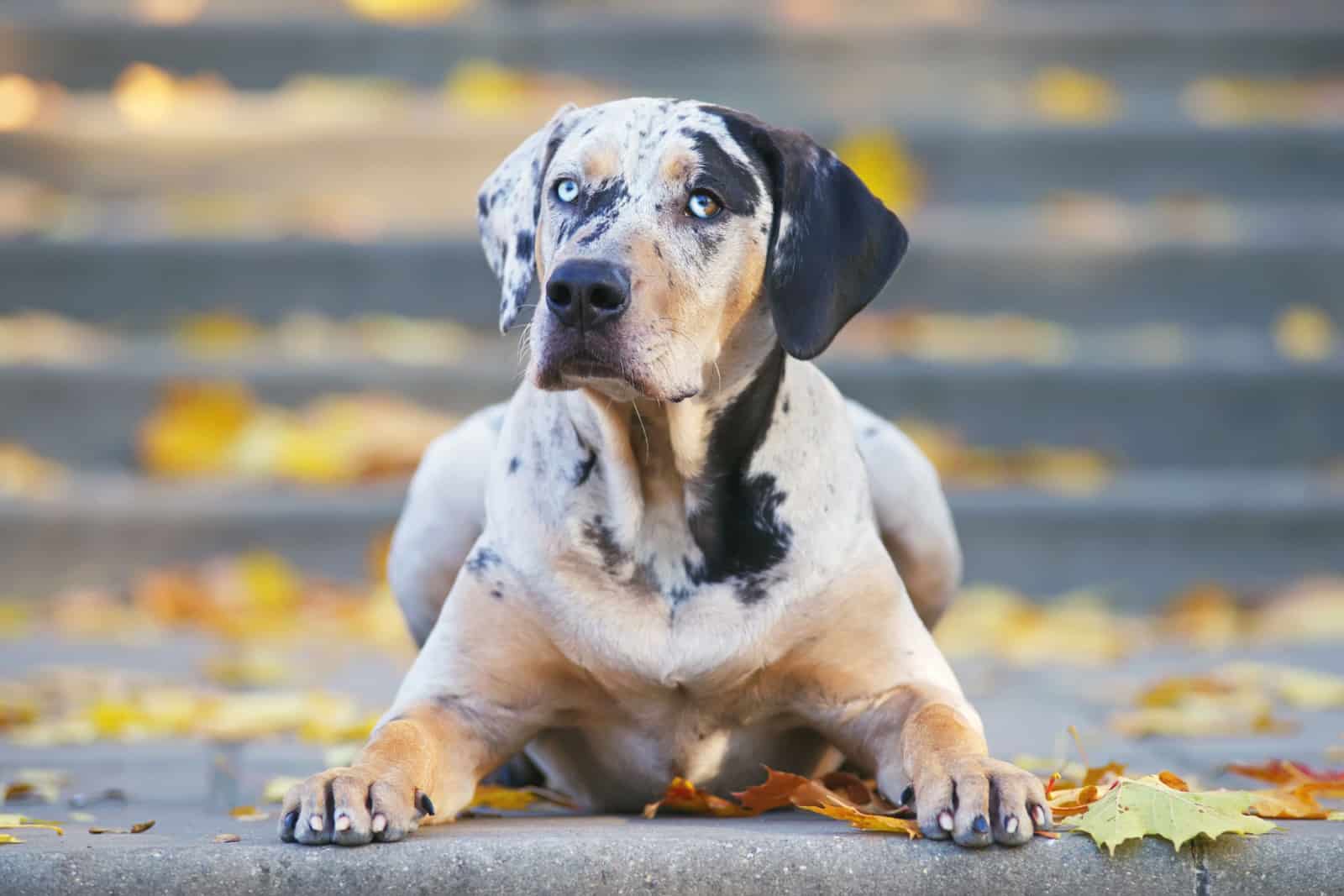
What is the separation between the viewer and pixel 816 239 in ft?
11.2

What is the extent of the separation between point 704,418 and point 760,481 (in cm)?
18

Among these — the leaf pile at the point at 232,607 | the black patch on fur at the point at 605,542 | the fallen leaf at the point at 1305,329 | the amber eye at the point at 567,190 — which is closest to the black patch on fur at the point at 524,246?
the amber eye at the point at 567,190

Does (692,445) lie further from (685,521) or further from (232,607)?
(232,607)

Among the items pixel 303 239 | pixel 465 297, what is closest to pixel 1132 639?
pixel 465 297

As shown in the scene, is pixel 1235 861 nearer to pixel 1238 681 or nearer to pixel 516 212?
pixel 516 212

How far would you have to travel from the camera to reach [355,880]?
2.81m

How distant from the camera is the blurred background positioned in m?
7.67

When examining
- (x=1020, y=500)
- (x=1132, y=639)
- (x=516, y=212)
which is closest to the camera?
(x=516, y=212)

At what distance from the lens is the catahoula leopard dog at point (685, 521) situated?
3305mm

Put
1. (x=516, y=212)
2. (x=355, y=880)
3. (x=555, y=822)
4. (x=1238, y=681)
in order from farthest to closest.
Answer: (x=1238, y=681), (x=516, y=212), (x=555, y=822), (x=355, y=880)

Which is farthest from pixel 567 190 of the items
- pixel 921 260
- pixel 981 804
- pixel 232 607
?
pixel 921 260

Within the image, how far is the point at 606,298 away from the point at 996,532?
4909mm

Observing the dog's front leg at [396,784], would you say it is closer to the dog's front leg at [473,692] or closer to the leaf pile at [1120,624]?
the dog's front leg at [473,692]

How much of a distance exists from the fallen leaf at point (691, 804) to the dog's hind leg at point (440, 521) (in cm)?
92
